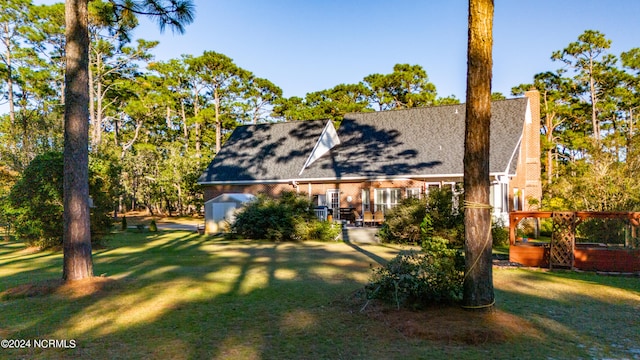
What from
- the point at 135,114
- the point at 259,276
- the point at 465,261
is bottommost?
the point at 259,276

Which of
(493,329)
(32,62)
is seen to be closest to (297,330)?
(493,329)

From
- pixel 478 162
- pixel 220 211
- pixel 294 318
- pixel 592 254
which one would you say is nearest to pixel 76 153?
pixel 294 318

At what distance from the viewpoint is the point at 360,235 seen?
2030cm

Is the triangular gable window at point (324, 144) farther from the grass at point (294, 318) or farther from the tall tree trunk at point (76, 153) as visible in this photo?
the tall tree trunk at point (76, 153)

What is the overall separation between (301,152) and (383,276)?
71.4 ft

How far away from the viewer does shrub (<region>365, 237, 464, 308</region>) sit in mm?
6660

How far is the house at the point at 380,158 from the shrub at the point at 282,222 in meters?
5.09

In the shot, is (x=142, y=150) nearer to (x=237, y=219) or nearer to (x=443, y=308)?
(x=237, y=219)

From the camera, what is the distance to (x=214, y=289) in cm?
856

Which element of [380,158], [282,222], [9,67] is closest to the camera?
[282,222]

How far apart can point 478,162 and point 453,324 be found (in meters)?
2.37

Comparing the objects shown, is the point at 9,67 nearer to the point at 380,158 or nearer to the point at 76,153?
the point at 380,158

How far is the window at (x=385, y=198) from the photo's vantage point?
23.8 metres

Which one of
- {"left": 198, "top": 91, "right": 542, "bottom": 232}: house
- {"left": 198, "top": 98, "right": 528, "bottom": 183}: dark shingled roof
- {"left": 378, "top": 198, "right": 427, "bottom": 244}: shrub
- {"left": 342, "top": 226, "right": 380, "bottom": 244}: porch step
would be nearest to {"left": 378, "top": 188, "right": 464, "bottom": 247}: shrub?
{"left": 378, "top": 198, "right": 427, "bottom": 244}: shrub
